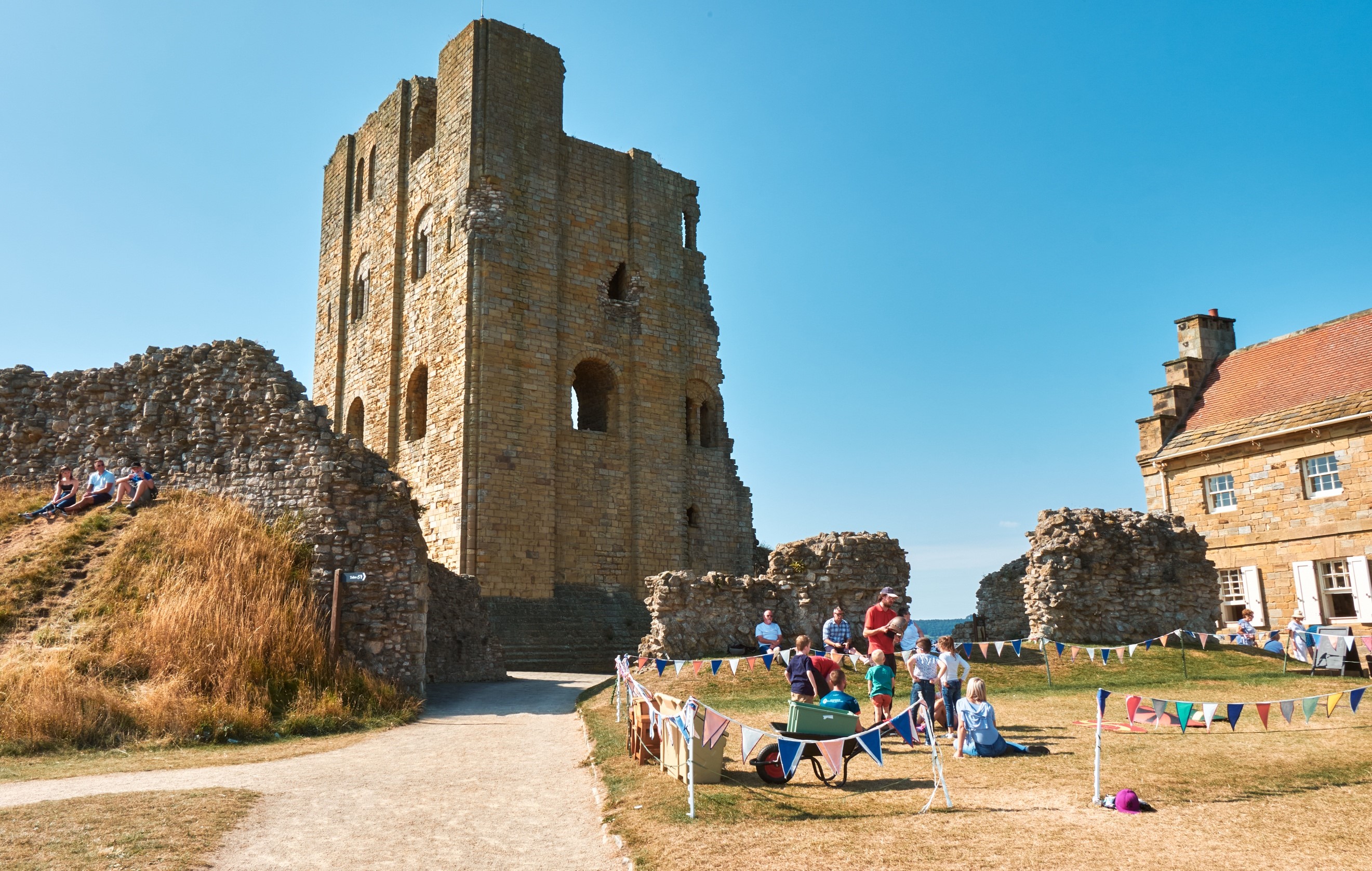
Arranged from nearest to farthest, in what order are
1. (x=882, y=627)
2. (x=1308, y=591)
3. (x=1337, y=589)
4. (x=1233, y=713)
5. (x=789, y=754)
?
(x=789, y=754) → (x=1233, y=713) → (x=882, y=627) → (x=1337, y=589) → (x=1308, y=591)

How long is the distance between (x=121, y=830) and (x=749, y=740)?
14.8 feet

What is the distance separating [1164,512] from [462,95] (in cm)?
1903

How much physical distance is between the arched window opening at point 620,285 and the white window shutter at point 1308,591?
1717 centimetres

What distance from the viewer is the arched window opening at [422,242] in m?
25.3

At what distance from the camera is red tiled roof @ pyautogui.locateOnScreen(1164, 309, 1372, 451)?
2117 centimetres

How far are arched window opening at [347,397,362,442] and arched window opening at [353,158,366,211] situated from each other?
6.38 meters

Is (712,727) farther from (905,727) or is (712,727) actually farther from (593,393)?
(593,393)

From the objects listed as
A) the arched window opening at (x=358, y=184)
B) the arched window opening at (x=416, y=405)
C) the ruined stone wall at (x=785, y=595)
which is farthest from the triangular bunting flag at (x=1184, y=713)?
the arched window opening at (x=358, y=184)

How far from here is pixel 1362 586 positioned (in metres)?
19.3

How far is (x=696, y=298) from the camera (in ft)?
88.9

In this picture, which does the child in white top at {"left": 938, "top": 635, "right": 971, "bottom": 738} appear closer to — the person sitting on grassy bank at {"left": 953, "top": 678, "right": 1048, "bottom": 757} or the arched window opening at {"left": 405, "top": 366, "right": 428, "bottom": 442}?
the person sitting on grassy bank at {"left": 953, "top": 678, "right": 1048, "bottom": 757}

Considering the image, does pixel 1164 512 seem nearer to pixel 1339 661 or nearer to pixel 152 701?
pixel 1339 661

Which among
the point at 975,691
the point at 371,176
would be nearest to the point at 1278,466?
the point at 975,691

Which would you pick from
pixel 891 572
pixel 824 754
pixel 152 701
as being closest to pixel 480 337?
pixel 891 572
